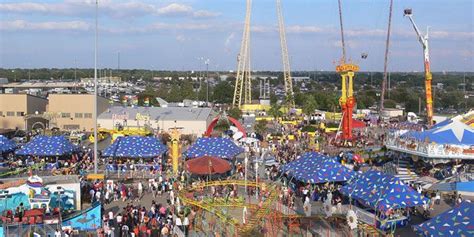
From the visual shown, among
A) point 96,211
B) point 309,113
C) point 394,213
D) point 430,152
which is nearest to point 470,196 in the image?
point 430,152

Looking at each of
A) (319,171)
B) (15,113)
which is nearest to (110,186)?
(319,171)

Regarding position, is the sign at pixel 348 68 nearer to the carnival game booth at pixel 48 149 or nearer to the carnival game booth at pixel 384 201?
the carnival game booth at pixel 48 149

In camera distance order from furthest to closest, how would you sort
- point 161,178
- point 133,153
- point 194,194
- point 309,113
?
point 309,113 → point 133,153 → point 161,178 → point 194,194

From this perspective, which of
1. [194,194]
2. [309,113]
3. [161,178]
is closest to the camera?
[194,194]

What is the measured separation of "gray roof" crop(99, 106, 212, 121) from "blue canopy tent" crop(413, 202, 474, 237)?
30.3 m

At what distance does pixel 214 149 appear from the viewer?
27094 millimetres

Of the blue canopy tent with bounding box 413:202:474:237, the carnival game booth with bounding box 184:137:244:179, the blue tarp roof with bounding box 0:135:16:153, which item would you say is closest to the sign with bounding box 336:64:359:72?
the carnival game booth with bounding box 184:137:244:179

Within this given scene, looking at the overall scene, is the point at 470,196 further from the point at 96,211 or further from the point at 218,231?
the point at 96,211

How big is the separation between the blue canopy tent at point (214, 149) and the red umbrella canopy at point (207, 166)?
2.97 m

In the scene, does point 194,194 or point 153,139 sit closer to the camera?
Result: point 194,194

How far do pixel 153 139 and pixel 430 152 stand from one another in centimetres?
1251

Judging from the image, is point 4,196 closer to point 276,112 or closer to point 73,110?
point 73,110

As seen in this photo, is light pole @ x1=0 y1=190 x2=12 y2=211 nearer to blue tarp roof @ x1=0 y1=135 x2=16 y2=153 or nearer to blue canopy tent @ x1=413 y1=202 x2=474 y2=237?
blue canopy tent @ x1=413 y1=202 x2=474 y2=237

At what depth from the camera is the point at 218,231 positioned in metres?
16.0
